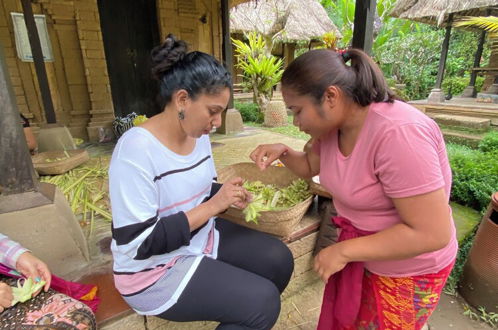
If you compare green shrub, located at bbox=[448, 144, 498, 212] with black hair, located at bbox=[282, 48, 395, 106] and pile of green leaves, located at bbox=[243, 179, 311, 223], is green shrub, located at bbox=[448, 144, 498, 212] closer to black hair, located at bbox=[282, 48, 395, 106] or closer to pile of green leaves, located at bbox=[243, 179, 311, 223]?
pile of green leaves, located at bbox=[243, 179, 311, 223]

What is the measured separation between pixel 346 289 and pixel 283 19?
1070 cm

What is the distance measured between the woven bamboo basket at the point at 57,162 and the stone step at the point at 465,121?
7.82 metres

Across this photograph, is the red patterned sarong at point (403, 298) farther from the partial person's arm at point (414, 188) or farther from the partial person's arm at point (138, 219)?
the partial person's arm at point (138, 219)

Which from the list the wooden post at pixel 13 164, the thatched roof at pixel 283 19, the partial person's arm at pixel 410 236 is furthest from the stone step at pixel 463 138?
the wooden post at pixel 13 164

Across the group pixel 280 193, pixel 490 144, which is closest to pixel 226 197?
pixel 280 193

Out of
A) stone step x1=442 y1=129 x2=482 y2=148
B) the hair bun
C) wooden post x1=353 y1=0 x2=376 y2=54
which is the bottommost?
stone step x1=442 y1=129 x2=482 y2=148

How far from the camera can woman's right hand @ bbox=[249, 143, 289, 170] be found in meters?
1.78

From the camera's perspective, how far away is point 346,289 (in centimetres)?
142

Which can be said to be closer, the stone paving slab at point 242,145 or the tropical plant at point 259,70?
the stone paving slab at point 242,145

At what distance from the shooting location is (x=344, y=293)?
1.42 m

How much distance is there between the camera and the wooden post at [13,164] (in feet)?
5.30

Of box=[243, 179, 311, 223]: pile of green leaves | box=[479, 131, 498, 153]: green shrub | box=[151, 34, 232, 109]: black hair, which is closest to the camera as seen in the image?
box=[151, 34, 232, 109]: black hair

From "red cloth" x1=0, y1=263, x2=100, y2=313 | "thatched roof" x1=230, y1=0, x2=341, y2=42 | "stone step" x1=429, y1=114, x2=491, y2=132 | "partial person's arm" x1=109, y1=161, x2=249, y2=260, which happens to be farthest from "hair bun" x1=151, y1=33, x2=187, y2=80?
"thatched roof" x1=230, y1=0, x2=341, y2=42

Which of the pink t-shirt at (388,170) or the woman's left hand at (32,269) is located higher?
the pink t-shirt at (388,170)
